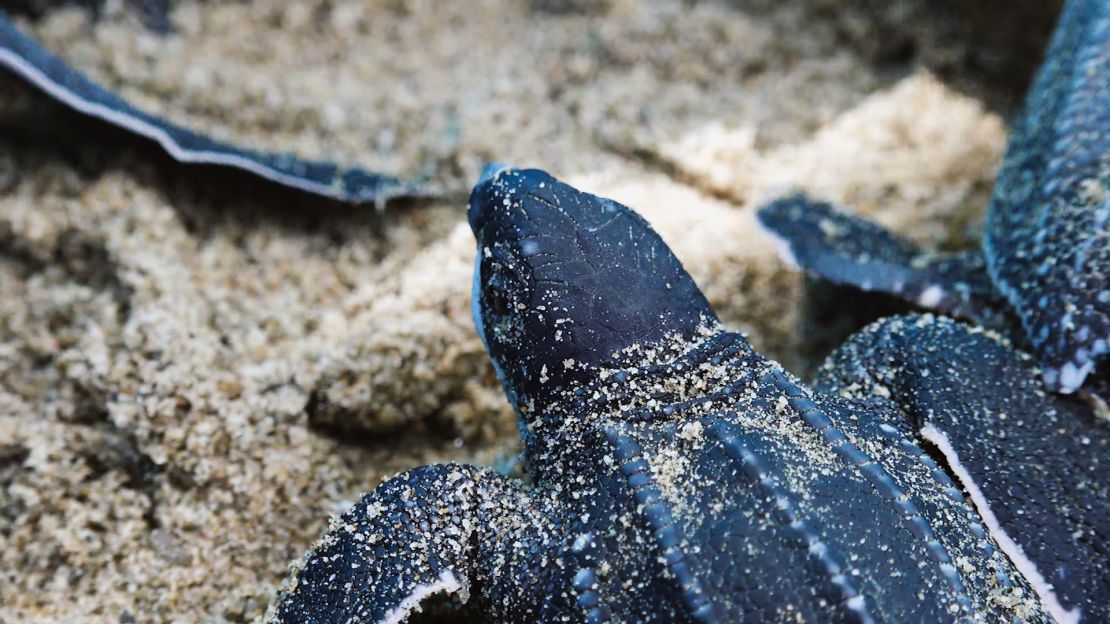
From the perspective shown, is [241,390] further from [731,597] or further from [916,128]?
[916,128]

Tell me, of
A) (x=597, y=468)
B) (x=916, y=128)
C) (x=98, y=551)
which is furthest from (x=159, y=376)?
(x=916, y=128)

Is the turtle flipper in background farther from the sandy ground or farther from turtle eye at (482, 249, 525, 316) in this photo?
turtle eye at (482, 249, 525, 316)

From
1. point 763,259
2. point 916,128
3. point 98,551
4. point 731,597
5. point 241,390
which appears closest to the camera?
point 731,597

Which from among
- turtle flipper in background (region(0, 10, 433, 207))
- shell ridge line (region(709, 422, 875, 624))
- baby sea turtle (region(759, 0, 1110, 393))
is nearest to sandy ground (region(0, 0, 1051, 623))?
turtle flipper in background (region(0, 10, 433, 207))

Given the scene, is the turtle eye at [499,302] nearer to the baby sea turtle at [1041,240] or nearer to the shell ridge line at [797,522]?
the shell ridge line at [797,522]

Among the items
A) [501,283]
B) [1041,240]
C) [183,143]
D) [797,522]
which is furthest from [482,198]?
[1041,240]

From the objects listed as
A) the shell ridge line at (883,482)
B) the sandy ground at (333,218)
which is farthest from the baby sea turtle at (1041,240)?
the shell ridge line at (883,482)

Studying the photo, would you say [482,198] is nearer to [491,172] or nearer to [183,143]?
[491,172]
